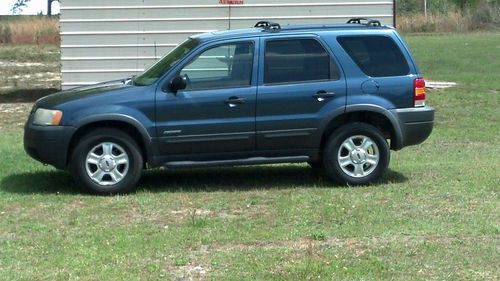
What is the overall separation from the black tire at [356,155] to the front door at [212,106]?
860mm

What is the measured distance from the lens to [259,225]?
24.3 feet

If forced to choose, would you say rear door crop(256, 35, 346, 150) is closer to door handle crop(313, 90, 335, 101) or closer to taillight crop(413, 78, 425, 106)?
door handle crop(313, 90, 335, 101)

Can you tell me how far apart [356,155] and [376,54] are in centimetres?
110

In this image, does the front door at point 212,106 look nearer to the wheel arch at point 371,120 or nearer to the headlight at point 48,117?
the wheel arch at point 371,120

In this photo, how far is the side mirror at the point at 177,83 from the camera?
886cm

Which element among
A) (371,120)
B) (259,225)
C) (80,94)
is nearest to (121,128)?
(80,94)

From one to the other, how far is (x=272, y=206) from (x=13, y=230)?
7.74 ft

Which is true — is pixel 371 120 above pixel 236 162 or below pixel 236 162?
above

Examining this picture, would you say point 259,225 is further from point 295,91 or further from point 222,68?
point 222,68

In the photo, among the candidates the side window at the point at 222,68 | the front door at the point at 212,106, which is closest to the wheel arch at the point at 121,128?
the front door at the point at 212,106

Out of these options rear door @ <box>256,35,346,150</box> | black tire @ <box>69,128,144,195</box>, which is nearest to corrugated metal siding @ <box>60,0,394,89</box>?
rear door @ <box>256,35,346,150</box>

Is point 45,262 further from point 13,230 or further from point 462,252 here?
point 462,252

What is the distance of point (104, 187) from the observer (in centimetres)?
884

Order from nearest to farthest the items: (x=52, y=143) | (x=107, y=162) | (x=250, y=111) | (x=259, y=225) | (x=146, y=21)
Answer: (x=259, y=225)
(x=52, y=143)
(x=107, y=162)
(x=250, y=111)
(x=146, y=21)
